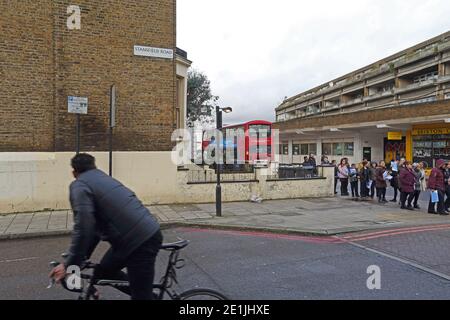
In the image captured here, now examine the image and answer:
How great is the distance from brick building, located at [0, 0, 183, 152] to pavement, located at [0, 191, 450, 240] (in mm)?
2158

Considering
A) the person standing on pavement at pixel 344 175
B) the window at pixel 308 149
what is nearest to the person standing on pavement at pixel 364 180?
the person standing on pavement at pixel 344 175

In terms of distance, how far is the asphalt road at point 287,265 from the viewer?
15.0ft

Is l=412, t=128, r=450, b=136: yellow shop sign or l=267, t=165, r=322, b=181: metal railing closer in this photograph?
l=267, t=165, r=322, b=181: metal railing

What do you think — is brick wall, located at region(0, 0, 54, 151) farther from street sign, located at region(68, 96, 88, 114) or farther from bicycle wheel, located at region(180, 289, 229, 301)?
bicycle wheel, located at region(180, 289, 229, 301)

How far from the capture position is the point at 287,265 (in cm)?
575

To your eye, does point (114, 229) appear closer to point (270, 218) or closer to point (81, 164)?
point (81, 164)

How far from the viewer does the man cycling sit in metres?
2.76

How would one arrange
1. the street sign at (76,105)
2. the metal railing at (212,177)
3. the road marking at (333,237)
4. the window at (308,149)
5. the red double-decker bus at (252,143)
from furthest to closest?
the window at (308,149)
the red double-decker bus at (252,143)
the metal railing at (212,177)
the street sign at (76,105)
the road marking at (333,237)

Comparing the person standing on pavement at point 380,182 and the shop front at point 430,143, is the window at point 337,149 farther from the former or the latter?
the person standing on pavement at point 380,182

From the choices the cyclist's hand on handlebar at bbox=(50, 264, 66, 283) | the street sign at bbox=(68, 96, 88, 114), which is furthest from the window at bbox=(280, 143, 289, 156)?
the cyclist's hand on handlebar at bbox=(50, 264, 66, 283)

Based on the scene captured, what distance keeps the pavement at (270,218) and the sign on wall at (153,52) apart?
4.62m

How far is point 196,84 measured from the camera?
3130 cm
